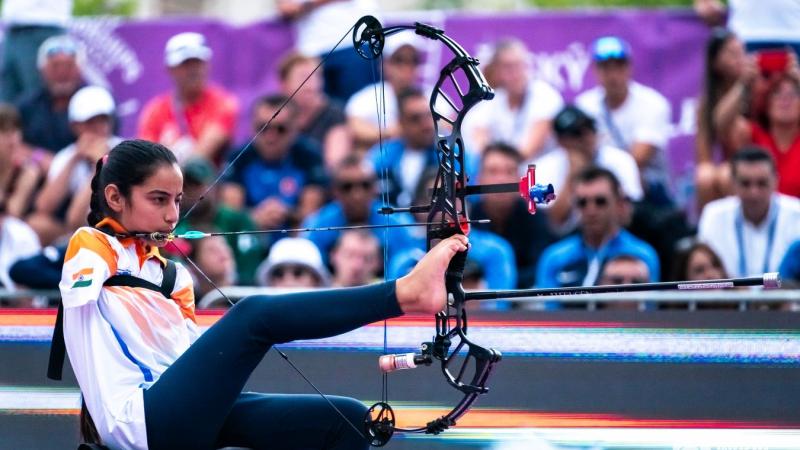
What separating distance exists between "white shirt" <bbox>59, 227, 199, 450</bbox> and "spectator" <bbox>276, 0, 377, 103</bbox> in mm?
4989

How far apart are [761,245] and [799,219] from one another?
234 mm

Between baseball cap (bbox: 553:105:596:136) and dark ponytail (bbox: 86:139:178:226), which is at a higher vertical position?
baseball cap (bbox: 553:105:596:136)

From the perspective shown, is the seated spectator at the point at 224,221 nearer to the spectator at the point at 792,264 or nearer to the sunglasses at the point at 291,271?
the sunglasses at the point at 291,271

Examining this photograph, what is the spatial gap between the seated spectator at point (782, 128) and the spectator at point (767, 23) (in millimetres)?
329

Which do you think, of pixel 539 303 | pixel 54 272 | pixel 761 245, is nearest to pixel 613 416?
pixel 539 303

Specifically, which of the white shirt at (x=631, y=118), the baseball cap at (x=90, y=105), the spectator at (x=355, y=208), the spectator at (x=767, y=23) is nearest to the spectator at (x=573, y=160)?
the white shirt at (x=631, y=118)

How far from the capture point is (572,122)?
7.46m

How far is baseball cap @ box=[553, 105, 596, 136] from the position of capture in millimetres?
7441

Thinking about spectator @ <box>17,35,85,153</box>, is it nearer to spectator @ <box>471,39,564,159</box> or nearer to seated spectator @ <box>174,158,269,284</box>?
seated spectator @ <box>174,158,269,284</box>

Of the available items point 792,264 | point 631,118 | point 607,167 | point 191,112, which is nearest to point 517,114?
point 631,118

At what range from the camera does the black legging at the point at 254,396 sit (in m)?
3.54

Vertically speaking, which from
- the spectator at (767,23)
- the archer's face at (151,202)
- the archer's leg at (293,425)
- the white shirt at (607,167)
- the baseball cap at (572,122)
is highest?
the spectator at (767,23)

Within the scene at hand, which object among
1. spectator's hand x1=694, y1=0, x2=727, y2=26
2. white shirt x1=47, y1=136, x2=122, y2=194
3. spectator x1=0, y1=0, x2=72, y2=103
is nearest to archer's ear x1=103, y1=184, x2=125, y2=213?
white shirt x1=47, y1=136, x2=122, y2=194

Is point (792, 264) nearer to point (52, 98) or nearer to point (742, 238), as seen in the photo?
point (742, 238)
